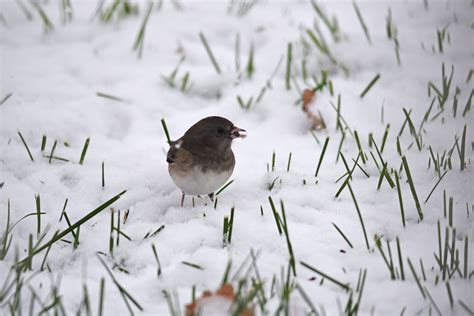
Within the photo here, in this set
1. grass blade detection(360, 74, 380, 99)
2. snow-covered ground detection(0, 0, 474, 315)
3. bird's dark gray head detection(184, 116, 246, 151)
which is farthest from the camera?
grass blade detection(360, 74, 380, 99)

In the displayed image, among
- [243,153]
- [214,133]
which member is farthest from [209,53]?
[214,133]

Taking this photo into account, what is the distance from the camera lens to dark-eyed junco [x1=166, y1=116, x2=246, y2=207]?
2.92m

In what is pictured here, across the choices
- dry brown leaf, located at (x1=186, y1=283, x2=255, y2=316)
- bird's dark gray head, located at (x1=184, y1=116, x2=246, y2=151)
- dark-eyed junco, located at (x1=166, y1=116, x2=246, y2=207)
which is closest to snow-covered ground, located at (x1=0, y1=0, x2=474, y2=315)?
dry brown leaf, located at (x1=186, y1=283, x2=255, y2=316)

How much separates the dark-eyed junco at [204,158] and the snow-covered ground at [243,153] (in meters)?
0.15

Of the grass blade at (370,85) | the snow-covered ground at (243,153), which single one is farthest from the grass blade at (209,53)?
the grass blade at (370,85)

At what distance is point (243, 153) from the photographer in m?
3.63

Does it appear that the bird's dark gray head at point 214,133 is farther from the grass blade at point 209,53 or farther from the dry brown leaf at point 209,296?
the grass blade at point 209,53

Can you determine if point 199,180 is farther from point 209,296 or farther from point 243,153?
point 209,296

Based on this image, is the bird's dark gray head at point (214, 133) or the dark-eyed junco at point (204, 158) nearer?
the dark-eyed junco at point (204, 158)

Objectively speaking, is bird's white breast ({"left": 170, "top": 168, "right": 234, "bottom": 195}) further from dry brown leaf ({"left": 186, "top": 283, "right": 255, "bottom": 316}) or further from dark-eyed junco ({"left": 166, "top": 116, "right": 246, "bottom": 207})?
dry brown leaf ({"left": 186, "top": 283, "right": 255, "bottom": 316})

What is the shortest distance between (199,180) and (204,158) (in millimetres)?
135

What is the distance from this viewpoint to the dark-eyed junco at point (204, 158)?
9.57ft

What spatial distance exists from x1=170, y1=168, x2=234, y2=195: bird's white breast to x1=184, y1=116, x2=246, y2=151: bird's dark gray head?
7.3 inches

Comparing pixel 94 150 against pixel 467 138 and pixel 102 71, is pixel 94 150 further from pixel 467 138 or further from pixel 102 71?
pixel 467 138
